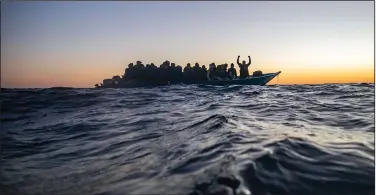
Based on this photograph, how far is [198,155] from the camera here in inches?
169

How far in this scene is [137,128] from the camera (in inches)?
269

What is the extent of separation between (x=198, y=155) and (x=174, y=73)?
18210 millimetres

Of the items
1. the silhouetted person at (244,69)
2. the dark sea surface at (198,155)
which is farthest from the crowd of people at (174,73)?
the dark sea surface at (198,155)

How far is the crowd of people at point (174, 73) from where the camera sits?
73.0 feet

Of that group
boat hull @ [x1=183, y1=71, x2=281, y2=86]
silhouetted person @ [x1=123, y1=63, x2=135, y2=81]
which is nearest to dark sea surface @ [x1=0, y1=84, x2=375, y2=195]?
boat hull @ [x1=183, y1=71, x2=281, y2=86]

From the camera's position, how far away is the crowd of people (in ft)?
73.0

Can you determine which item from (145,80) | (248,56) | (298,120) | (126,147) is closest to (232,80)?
(248,56)

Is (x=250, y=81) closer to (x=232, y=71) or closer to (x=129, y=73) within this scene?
(x=232, y=71)

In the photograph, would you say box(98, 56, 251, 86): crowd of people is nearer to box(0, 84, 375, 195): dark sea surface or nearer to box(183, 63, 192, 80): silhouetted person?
box(183, 63, 192, 80): silhouetted person

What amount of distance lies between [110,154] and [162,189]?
6.52 ft

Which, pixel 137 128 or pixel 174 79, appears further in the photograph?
pixel 174 79

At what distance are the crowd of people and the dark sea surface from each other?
46.8ft

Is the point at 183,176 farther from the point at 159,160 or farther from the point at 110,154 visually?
the point at 110,154

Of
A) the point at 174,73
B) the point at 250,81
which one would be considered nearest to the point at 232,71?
the point at 250,81
